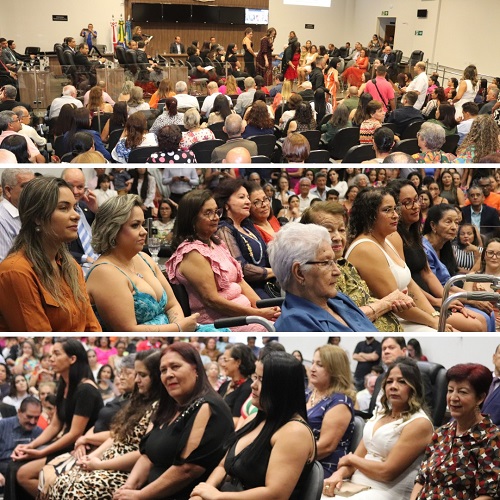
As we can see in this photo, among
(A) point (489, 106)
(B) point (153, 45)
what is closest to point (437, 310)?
(A) point (489, 106)

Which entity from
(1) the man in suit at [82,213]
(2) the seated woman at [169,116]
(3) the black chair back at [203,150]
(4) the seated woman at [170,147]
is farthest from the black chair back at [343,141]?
(1) the man in suit at [82,213]

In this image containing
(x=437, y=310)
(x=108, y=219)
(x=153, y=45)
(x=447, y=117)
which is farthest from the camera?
(x=153, y=45)

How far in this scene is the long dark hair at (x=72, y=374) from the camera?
6.15 feet

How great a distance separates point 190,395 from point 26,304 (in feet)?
2.84

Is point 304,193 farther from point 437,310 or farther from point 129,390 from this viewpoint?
point 129,390

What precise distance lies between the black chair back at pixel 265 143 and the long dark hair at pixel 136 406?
505cm

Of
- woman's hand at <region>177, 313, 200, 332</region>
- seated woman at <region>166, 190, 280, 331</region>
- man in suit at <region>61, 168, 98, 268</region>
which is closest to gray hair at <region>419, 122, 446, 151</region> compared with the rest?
seated woman at <region>166, 190, 280, 331</region>

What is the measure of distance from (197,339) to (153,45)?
73.8 ft

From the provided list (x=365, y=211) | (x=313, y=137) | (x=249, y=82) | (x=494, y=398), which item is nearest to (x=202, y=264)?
(x=365, y=211)

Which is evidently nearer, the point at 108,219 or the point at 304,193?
the point at 108,219

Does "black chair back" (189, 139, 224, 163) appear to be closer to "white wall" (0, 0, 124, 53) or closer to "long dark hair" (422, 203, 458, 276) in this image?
"long dark hair" (422, 203, 458, 276)

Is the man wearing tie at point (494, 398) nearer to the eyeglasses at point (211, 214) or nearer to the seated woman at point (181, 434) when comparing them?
the seated woman at point (181, 434)

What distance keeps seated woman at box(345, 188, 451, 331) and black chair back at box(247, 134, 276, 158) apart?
344cm

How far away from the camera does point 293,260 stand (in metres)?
2.54
